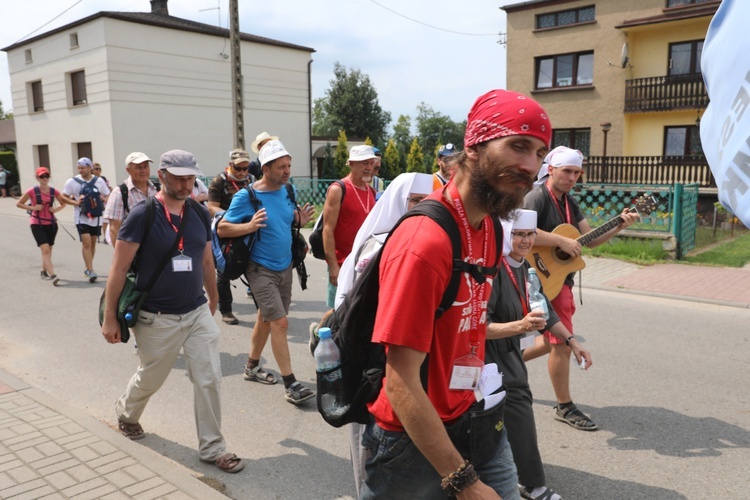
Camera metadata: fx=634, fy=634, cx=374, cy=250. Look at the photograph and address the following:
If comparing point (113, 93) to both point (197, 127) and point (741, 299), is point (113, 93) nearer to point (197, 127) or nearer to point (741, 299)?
point (197, 127)

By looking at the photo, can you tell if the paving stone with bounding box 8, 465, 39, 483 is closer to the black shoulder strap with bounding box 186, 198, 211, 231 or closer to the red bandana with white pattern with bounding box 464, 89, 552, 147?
the black shoulder strap with bounding box 186, 198, 211, 231

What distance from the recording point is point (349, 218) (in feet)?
17.4

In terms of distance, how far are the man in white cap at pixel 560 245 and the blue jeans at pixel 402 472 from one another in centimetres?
241

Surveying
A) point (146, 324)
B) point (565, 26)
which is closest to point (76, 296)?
point (146, 324)

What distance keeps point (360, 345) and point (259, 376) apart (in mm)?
3732

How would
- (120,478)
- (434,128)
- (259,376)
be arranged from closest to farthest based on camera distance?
1. (120,478)
2. (259,376)
3. (434,128)

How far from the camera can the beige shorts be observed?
507cm

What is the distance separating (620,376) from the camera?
5559mm

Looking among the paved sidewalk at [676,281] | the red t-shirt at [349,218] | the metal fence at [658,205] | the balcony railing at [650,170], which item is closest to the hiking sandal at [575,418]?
the red t-shirt at [349,218]

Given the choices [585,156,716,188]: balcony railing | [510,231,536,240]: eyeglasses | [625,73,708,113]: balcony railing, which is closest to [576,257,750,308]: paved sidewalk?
[510,231,536,240]: eyeglasses

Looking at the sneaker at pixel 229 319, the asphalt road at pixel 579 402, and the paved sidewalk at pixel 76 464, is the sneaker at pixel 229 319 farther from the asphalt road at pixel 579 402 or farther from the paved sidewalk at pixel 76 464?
the paved sidewalk at pixel 76 464

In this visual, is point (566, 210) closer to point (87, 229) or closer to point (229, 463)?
point (229, 463)

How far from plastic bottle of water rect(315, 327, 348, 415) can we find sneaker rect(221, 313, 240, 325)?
573cm

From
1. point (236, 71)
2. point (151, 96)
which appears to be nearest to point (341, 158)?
point (151, 96)
